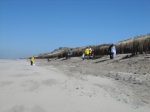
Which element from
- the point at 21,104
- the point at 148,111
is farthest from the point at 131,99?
the point at 21,104

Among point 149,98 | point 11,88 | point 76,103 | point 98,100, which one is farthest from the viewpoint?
point 11,88

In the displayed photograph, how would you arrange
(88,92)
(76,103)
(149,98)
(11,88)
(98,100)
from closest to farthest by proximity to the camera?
(76,103) → (98,100) → (149,98) → (88,92) → (11,88)

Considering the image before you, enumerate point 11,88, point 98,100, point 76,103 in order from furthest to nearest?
point 11,88, point 98,100, point 76,103

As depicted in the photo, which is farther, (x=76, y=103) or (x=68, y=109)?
(x=76, y=103)

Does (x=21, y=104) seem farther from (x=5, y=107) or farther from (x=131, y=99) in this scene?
Result: (x=131, y=99)

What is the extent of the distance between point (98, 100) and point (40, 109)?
144 cm

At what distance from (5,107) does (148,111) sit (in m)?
2.97

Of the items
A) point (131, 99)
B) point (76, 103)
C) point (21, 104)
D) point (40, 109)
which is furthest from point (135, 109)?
point (21, 104)

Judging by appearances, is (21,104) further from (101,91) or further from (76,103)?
(101,91)

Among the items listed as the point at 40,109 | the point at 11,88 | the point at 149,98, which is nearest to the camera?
the point at 40,109

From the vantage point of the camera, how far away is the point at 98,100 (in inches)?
200

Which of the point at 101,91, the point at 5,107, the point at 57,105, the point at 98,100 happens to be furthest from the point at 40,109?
the point at 101,91

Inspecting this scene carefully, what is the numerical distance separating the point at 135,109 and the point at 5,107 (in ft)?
Answer: 8.96

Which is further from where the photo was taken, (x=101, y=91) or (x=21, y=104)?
(x=101, y=91)
